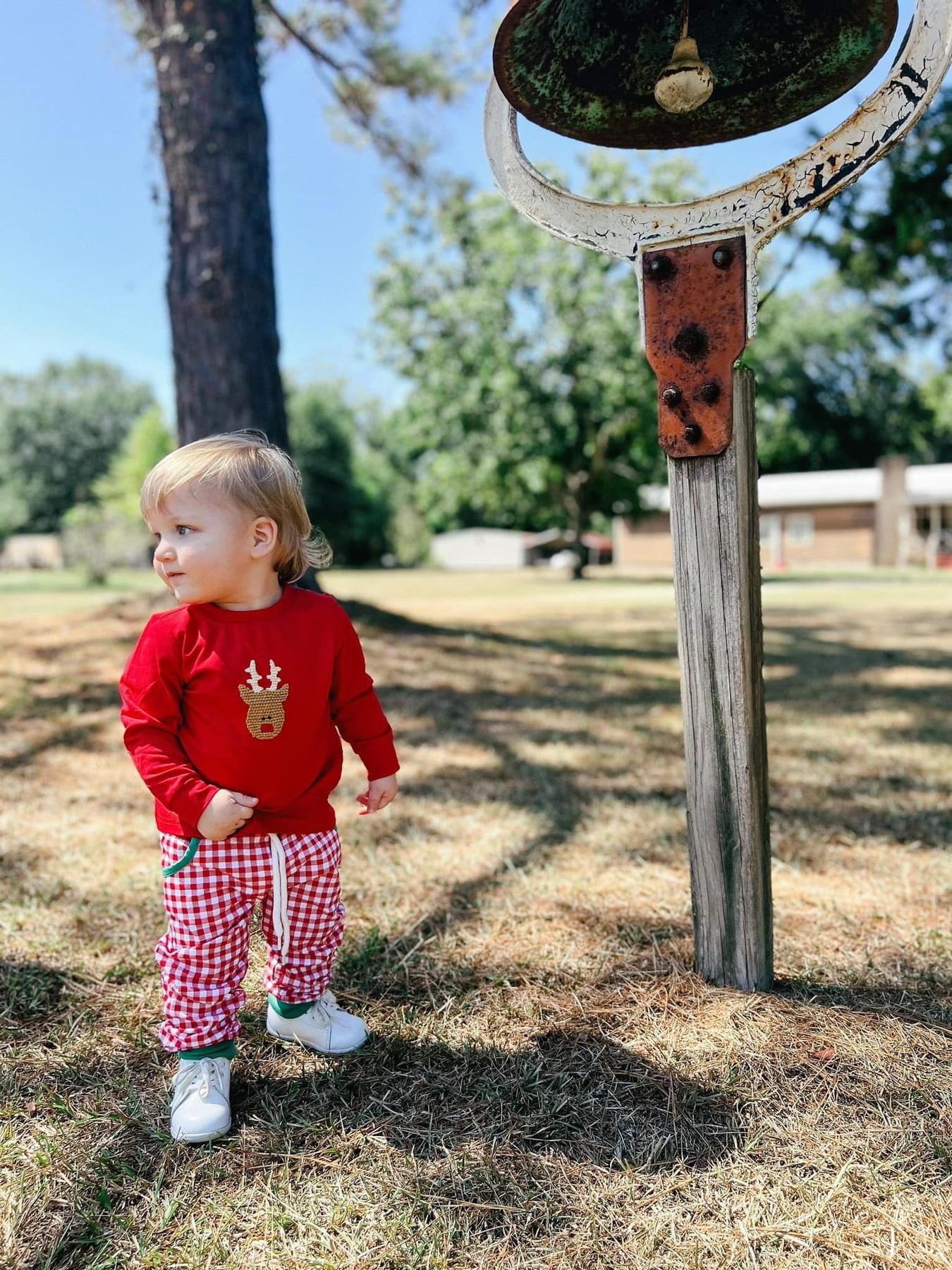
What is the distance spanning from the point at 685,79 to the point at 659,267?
0.37 meters

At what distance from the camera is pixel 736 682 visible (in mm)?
2111

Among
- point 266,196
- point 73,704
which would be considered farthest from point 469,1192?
point 266,196

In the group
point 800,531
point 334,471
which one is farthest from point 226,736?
point 334,471

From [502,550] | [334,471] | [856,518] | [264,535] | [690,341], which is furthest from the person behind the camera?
[502,550]

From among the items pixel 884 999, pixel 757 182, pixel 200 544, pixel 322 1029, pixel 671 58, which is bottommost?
pixel 884 999

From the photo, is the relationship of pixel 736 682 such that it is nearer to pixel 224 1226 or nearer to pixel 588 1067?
pixel 588 1067

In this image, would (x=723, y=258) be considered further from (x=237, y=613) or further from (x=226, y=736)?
(x=226, y=736)

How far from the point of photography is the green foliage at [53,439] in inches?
1866

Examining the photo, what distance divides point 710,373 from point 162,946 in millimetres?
1642

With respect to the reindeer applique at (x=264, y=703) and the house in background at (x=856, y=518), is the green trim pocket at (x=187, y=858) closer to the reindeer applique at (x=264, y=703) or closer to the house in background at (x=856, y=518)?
the reindeer applique at (x=264, y=703)

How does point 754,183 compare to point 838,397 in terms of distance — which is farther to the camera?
point 838,397

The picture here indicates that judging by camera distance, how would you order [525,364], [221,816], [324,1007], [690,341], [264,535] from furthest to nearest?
[525,364] → [324,1007] → [690,341] → [264,535] → [221,816]

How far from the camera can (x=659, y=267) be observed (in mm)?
2027

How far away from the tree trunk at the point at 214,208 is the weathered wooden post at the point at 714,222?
3.80 m
